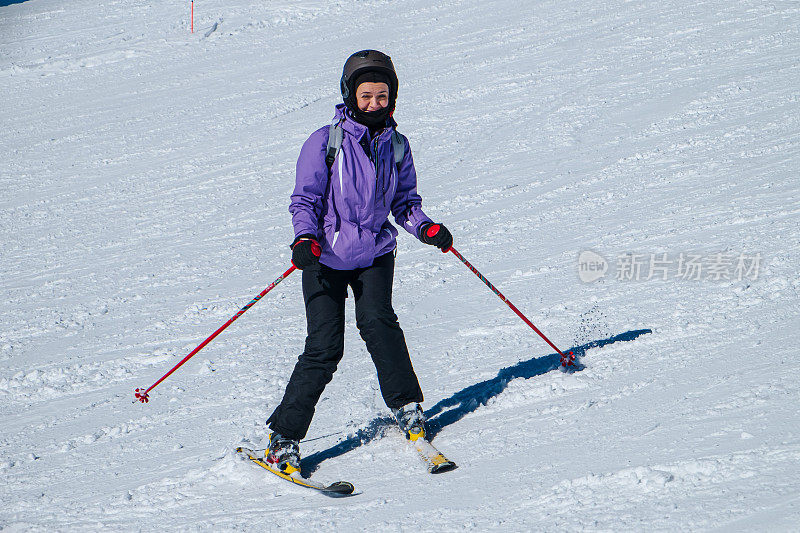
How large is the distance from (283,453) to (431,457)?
664mm

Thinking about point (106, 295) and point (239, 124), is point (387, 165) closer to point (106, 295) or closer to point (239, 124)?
point (106, 295)

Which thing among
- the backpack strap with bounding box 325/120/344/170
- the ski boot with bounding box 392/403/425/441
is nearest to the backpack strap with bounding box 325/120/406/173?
the backpack strap with bounding box 325/120/344/170

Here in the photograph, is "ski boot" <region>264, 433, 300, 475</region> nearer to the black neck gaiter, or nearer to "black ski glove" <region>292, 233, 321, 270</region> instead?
"black ski glove" <region>292, 233, 321, 270</region>

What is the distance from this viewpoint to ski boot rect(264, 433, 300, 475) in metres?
3.43

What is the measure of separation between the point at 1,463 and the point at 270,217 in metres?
4.81

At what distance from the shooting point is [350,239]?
11.2 ft

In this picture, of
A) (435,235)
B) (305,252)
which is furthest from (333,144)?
(435,235)

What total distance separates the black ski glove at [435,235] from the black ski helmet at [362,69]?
1.92ft

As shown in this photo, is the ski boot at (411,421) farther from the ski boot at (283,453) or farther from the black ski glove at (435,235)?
the black ski glove at (435,235)

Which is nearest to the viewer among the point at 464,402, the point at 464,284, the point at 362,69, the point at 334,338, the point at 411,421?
A: the point at 362,69

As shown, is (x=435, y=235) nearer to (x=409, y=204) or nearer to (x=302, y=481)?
(x=409, y=204)

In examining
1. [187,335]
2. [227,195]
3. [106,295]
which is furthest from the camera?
[227,195]

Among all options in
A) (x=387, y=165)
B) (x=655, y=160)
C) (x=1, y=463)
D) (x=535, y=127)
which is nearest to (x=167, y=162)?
(x=535, y=127)

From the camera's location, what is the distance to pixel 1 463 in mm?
4027
